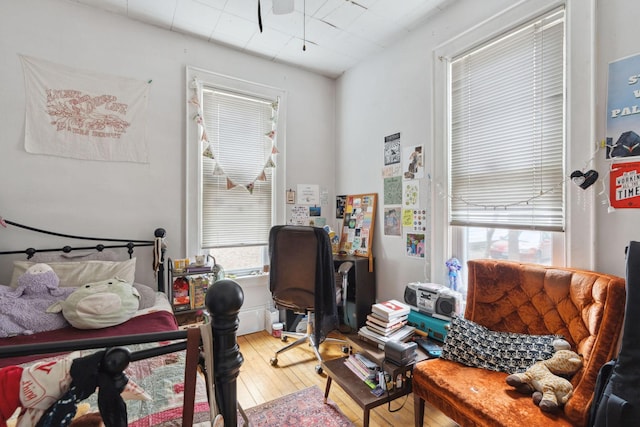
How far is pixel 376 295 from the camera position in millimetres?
3027

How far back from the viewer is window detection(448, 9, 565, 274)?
1772 millimetres

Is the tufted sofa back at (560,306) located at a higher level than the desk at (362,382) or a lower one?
higher

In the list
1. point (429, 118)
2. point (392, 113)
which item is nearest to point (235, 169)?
point (392, 113)

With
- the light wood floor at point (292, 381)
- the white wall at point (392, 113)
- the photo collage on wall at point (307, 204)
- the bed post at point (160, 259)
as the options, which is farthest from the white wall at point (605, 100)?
the bed post at point (160, 259)

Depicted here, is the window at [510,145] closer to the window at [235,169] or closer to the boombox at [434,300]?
the boombox at [434,300]

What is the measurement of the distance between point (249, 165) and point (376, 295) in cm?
188

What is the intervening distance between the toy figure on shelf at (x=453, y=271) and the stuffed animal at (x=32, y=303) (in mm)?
2513

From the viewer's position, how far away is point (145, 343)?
2.07ft

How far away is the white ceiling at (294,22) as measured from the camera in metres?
2.35

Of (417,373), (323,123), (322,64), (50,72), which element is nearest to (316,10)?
(322,64)

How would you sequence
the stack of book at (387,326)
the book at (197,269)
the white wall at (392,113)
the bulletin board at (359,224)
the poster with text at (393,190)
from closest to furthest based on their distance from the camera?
the stack of book at (387,326)
the white wall at (392,113)
the book at (197,269)
the poster with text at (393,190)
the bulletin board at (359,224)

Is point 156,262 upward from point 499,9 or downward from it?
downward

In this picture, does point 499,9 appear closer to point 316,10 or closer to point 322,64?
point 316,10

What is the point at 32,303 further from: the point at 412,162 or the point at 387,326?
the point at 412,162
